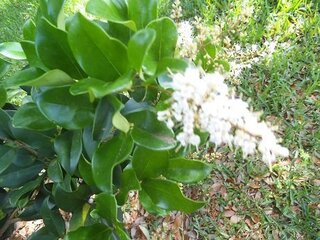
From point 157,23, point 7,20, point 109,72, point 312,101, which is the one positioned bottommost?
point 7,20

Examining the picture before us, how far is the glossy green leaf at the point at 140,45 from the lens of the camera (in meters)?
0.84

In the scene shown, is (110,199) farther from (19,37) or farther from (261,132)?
(19,37)

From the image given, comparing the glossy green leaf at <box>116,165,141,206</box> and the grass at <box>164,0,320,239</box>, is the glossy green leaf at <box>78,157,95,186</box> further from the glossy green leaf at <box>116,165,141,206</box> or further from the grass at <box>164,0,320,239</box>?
the grass at <box>164,0,320,239</box>

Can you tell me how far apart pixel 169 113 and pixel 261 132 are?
16 centimetres

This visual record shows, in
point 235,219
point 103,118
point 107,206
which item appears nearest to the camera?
point 103,118

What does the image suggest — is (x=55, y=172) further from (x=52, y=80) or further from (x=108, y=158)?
(x=52, y=80)

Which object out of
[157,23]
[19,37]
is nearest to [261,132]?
[157,23]

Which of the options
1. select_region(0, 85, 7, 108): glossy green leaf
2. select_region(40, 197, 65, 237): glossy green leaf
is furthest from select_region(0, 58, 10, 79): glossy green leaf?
select_region(40, 197, 65, 237): glossy green leaf

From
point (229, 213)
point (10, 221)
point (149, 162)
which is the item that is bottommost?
point (229, 213)

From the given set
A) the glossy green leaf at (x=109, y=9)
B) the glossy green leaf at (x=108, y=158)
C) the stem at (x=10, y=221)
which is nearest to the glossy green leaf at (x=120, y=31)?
the glossy green leaf at (x=109, y=9)

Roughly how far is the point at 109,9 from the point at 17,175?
63 centimetres

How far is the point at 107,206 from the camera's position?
114cm

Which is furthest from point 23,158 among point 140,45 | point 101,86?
point 140,45

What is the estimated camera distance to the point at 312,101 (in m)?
2.46
